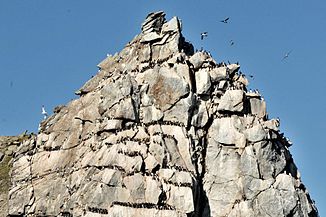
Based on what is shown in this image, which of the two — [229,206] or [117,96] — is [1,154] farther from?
[229,206]

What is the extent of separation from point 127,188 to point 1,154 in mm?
53728

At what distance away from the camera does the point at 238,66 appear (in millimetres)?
139000

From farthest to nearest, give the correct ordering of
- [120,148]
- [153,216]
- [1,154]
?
[1,154]
[120,148]
[153,216]

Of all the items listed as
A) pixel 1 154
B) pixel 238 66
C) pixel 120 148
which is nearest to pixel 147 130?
pixel 120 148

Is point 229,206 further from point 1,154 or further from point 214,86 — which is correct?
point 1,154

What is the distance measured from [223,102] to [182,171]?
678 inches

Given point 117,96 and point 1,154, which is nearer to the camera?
point 117,96

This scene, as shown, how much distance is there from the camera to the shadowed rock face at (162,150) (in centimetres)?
11588

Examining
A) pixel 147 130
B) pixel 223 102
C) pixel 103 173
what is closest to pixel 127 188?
pixel 103 173

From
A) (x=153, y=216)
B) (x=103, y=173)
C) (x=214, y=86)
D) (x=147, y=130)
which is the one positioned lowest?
(x=153, y=216)

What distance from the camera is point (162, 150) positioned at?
120 metres

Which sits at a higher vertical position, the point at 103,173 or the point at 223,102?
the point at 223,102

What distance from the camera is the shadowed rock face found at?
11588 centimetres

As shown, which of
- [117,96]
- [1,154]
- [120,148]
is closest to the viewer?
[120,148]
